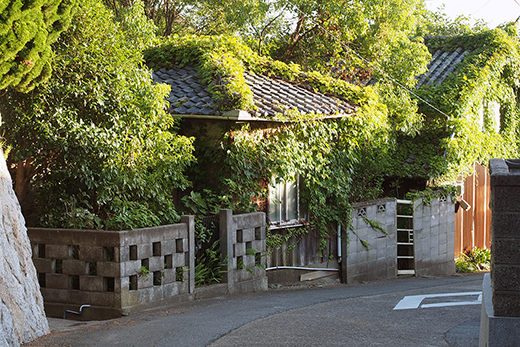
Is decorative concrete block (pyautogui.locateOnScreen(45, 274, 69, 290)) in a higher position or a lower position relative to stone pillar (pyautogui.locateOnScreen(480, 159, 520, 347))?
lower

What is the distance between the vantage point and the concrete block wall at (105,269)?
8375 millimetres

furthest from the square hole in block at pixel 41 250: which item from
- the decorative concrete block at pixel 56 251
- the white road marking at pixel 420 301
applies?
the white road marking at pixel 420 301

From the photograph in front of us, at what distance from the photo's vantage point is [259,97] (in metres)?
12.1

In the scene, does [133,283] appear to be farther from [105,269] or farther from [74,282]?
[74,282]

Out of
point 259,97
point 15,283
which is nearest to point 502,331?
point 15,283

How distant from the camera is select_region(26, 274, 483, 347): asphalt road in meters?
6.72

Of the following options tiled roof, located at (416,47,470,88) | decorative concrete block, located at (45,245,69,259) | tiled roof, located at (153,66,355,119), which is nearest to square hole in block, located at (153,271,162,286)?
decorative concrete block, located at (45,245,69,259)

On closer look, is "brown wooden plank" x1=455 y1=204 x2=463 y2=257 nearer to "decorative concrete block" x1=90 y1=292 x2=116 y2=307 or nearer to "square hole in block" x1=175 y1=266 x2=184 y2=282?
"square hole in block" x1=175 y1=266 x2=184 y2=282

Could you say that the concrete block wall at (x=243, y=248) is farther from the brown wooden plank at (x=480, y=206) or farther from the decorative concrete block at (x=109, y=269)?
the brown wooden plank at (x=480, y=206)

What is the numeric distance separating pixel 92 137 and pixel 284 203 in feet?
17.4

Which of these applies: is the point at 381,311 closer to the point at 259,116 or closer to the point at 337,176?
the point at 259,116

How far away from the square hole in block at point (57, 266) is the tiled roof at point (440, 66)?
42.6 ft

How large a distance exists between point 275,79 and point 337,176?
2780mm

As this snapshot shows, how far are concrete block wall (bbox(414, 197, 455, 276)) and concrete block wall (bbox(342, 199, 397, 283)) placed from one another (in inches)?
32.7
